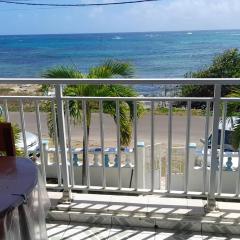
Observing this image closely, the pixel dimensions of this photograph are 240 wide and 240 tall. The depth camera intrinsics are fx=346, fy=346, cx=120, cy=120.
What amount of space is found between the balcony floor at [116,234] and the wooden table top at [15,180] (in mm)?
1158

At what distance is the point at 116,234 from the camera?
2703 mm

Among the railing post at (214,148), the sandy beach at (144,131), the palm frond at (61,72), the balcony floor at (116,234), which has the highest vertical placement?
the palm frond at (61,72)

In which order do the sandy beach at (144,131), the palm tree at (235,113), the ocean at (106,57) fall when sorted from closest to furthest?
the palm tree at (235,113), the sandy beach at (144,131), the ocean at (106,57)

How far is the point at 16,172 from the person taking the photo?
164 cm

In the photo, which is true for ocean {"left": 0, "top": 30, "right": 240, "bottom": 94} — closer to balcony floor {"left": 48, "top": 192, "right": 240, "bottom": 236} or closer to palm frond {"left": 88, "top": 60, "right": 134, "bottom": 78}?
palm frond {"left": 88, "top": 60, "right": 134, "bottom": 78}

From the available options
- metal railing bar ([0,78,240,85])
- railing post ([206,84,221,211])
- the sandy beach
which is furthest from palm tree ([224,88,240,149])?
the sandy beach

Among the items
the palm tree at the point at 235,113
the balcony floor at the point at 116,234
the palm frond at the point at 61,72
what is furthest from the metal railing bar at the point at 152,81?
the palm frond at the point at 61,72

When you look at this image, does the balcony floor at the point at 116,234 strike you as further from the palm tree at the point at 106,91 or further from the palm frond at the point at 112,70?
the palm frond at the point at 112,70

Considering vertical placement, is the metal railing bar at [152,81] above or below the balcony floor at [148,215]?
above

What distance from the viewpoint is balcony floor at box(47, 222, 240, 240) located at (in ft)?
8.70

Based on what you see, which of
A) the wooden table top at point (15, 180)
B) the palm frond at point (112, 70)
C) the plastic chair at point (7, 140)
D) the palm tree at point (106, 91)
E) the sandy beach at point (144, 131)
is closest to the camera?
the wooden table top at point (15, 180)

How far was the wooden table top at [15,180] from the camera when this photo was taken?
1.38 m

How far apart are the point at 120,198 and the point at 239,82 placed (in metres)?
1.40

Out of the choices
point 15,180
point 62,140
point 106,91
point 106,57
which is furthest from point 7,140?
point 106,57
